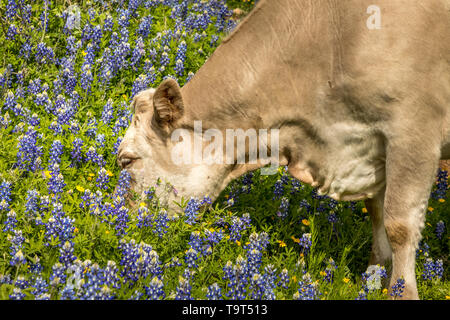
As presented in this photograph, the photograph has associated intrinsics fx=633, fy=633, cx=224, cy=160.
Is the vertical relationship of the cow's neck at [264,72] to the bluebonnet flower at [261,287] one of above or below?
above

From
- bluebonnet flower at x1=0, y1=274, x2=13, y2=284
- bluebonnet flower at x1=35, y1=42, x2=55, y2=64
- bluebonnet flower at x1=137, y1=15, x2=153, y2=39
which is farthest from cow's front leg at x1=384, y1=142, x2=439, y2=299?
bluebonnet flower at x1=35, y1=42, x2=55, y2=64

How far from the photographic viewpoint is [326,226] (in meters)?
6.32

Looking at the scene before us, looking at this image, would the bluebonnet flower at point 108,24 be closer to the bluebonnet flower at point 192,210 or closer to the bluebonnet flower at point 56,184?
the bluebonnet flower at point 56,184

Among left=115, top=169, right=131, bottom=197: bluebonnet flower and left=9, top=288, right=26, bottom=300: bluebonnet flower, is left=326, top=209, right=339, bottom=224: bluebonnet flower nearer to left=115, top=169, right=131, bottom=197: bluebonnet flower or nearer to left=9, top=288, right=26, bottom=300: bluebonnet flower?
left=115, top=169, right=131, bottom=197: bluebonnet flower

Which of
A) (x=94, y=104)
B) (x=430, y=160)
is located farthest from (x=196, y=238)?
(x=94, y=104)

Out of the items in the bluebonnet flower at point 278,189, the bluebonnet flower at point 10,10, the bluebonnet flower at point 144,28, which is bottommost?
the bluebonnet flower at point 278,189

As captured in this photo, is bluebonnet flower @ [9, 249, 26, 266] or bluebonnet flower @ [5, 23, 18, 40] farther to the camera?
bluebonnet flower @ [5, 23, 18, 40]

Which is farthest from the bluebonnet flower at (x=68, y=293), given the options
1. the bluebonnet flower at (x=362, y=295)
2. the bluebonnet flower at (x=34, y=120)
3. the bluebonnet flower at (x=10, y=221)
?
the bluebonnet flower at (x=34, y=120)

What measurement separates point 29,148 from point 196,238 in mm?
1829

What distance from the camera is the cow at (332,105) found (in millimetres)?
4840

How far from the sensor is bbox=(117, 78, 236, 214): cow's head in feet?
17.3

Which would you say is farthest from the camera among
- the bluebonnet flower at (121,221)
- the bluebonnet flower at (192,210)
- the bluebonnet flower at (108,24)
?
the bluebonnet flower at (108,24)

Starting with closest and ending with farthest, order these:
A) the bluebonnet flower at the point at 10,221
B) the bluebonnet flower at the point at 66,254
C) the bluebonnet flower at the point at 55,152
Result: the bluebonnet flower at the point at 66,254
the bluebonnet flower at the point at 10,221
the bluebonnet flower at the point at 55,152

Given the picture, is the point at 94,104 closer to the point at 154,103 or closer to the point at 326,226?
the point at 154,103
